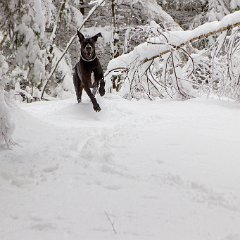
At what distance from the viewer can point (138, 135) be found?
5.18 meters

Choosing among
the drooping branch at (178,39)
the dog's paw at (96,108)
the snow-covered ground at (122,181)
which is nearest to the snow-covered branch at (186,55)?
the drooping branch at (178,39)

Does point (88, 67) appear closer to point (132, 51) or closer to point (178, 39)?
point (132, 51)

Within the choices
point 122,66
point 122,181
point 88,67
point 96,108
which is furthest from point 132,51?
point 122,181

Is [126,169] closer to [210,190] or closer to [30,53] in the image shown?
[210,190]

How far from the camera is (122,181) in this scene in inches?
141

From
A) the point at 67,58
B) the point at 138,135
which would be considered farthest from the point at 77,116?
the point at 67,58

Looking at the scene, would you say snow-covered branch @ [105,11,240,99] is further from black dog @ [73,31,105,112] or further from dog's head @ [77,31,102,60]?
dog's head @ [77,31,102,60]

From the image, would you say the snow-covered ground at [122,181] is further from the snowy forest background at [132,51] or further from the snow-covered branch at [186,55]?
the snow-covered branch at [186,55]

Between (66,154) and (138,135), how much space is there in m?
1.20

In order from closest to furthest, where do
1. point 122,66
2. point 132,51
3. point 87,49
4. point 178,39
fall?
point 178,39 → point 87,49 → point 132,51 → point 122,66

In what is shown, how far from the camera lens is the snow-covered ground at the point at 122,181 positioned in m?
2.70

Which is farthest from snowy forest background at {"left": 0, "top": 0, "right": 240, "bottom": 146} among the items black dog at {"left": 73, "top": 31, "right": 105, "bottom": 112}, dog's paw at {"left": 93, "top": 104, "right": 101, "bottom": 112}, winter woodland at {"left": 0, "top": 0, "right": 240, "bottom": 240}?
dog's paw at {"left": 93, "top": 104, "right": 101, "bottom": 112}

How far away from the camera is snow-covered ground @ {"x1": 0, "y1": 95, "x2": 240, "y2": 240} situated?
8.86 feet

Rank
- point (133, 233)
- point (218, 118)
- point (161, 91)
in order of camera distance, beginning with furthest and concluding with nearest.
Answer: point (161, 91) < point (218, 118) < point (133, 233)
